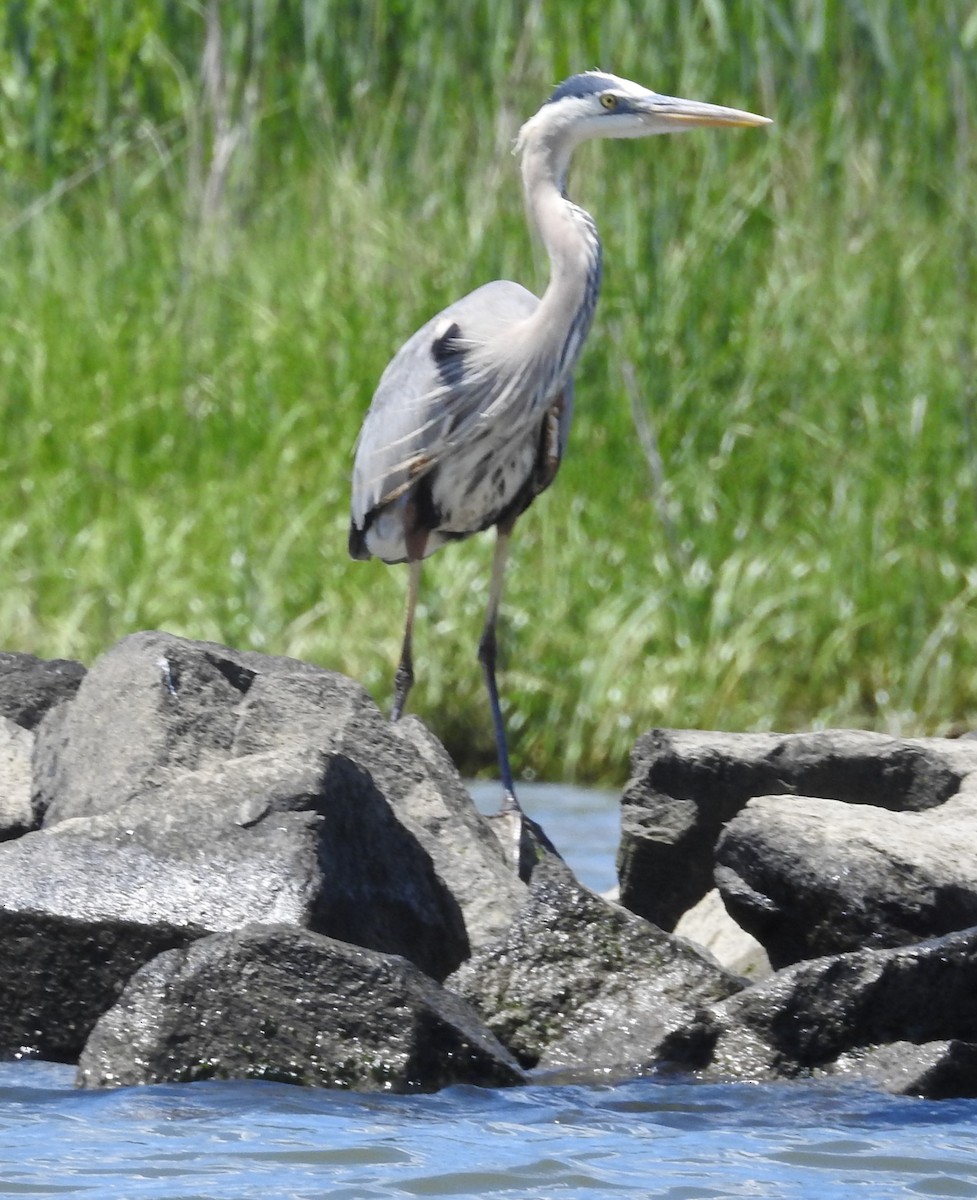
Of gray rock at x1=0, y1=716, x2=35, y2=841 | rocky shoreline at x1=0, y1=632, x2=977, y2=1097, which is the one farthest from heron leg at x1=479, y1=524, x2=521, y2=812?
gray rock at x1=0, y1=716, x2=35, y2=841

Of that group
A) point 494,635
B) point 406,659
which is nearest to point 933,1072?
point 494,635

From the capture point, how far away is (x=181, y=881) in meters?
4.56

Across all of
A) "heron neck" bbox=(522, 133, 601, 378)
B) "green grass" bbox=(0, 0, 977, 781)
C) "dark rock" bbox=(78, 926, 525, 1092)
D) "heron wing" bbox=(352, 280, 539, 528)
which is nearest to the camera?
"dark rock" bbox=(78, 926, 525, 1092)

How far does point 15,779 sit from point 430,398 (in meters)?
Result: 1.83

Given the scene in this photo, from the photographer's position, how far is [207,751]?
5219mm

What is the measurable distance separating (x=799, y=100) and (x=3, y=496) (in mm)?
4467

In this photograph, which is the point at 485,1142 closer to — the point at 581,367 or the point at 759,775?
the point at 759,775

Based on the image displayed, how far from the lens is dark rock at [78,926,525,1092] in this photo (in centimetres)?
416

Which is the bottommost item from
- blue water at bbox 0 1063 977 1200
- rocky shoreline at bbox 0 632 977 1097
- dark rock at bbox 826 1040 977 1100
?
blue water at bbox 0 1063 977 1200

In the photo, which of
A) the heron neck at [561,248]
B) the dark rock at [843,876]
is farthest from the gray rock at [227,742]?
the heron neck at [561,248]

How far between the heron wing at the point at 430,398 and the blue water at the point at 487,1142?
2640mm

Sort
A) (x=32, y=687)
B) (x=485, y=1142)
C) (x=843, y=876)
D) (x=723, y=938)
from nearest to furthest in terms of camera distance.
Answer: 1. (x=485, y=1142)
2. (x=843, y=876)
3. (x=723, y=938)
4. (x=32, y=687)

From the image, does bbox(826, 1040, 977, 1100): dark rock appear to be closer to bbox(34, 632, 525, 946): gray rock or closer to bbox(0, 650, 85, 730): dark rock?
bbox(34, 632, 525, 946): gray rock

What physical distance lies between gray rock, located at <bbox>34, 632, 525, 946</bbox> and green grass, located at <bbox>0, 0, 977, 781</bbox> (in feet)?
11.2
